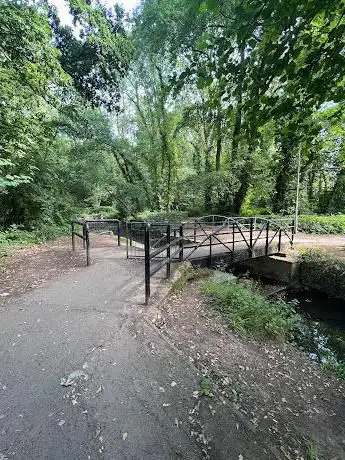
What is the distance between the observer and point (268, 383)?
342 centimetres

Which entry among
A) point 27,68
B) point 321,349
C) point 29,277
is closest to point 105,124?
point 27,68

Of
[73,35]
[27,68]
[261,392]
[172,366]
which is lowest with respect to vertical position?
[261,392]

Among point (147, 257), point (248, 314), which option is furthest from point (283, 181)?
point (147, 257)

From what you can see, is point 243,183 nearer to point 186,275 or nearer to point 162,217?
point 162,217

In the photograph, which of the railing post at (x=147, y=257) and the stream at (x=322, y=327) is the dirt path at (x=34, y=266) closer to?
the railing post at (x=147, y=257)

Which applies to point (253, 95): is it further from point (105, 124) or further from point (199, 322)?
point (105, 124)

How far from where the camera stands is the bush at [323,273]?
8547 millimetres

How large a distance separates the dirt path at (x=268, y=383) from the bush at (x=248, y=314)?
27cm

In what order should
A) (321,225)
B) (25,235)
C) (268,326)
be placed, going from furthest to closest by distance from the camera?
(321,225)
(25,235)
(268,326)

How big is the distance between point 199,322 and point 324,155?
20400 mm

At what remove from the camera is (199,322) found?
4.63 m

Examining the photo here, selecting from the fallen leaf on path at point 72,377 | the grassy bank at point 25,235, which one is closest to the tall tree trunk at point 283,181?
the grassy bank at point 25,235

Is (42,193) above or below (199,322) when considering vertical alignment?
above

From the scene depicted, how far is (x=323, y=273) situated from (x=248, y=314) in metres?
5.37
